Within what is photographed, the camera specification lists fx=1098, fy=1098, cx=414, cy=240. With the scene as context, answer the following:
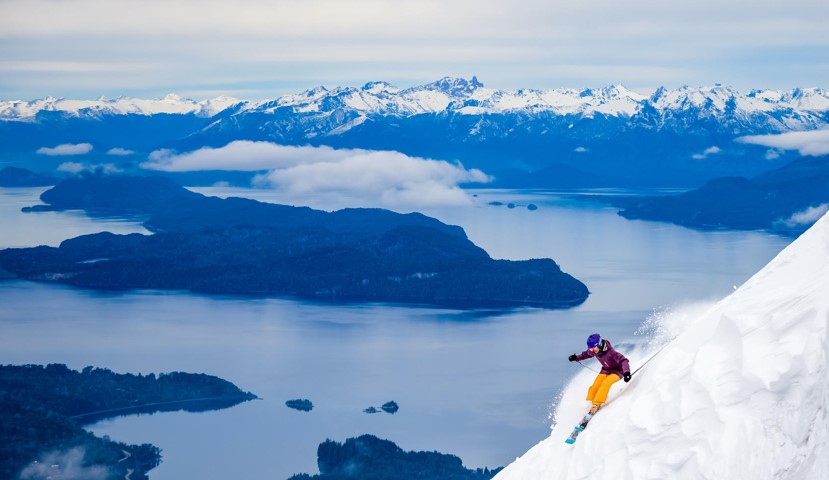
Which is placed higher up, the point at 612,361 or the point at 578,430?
the point at 612,361

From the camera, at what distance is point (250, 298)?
12494 cm

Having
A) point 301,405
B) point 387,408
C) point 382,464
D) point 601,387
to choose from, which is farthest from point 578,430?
point 301,405

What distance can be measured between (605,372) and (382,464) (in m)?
40.5

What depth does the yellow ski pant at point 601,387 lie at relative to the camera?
25.9 feet

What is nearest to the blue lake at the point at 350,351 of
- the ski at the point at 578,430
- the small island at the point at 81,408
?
the small island at the point at 81,408

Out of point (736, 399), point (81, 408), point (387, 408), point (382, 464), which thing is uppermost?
point (736, 399)

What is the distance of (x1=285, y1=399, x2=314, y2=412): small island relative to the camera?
65.4 m

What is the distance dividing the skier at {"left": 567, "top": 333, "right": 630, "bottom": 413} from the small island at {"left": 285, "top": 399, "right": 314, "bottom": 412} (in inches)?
2286

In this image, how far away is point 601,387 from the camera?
7.93 m

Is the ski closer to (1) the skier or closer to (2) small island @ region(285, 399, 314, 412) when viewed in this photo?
(1) the skier

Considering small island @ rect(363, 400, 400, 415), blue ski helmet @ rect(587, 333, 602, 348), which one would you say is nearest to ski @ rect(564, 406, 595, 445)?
blue ski helmet @ rect(587, 333, 602, 348)

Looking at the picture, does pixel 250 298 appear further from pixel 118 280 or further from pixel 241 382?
pixel 241 382

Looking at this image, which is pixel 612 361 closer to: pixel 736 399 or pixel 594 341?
pixel 594 341

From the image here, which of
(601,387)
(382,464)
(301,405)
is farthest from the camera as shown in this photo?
(301,405)
